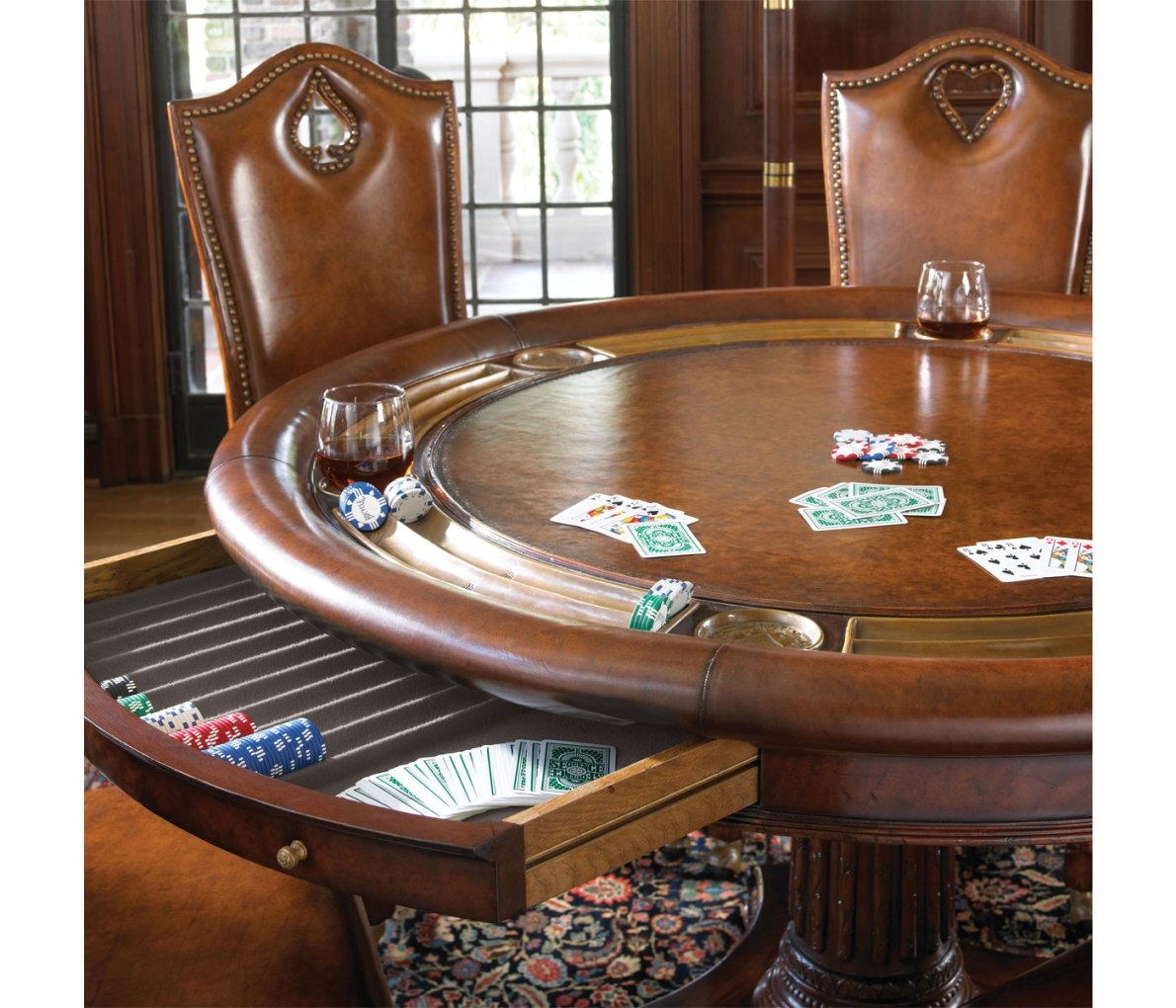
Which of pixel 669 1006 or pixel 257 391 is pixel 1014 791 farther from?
pixel 257 391

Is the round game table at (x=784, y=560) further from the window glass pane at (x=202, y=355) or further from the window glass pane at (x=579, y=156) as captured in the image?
the window glass pane at (x=202, y=355)

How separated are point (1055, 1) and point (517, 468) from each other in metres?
3.47

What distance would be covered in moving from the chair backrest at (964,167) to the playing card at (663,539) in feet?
5.41

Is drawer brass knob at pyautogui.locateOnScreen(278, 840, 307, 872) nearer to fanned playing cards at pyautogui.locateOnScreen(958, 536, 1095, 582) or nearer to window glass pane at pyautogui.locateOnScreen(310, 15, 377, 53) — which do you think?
fanned playing cards at pyautogui.locateOnScreen(958, 536, 1095, 582)

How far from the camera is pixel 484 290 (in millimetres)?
4965

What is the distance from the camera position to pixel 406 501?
1521 millimetres

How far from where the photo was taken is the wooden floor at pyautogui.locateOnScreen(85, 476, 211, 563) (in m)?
4.18

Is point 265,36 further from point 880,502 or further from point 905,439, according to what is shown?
point 880,502

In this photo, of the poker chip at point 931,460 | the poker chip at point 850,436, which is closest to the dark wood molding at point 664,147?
the poker chip at point 850,436

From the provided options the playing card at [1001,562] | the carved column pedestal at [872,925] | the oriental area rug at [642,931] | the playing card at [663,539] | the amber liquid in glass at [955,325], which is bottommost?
the oriental area rug at [642,931]

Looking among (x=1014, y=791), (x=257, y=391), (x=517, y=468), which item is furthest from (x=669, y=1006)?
(x=257, y=391)

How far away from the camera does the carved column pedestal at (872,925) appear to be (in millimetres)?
1800

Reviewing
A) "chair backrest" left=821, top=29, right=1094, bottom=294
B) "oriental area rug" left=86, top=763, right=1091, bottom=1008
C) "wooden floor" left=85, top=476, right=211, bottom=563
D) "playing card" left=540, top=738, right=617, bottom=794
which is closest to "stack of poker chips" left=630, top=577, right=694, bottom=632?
"playing card" left=540, top=738, right=617, bottom=794

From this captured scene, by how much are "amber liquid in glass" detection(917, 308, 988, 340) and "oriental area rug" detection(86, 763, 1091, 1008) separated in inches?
35.8
